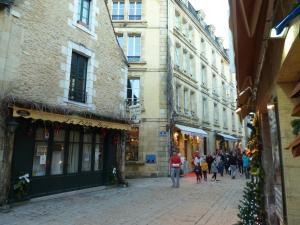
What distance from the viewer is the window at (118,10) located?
18.6m

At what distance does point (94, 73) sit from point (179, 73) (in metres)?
9.51

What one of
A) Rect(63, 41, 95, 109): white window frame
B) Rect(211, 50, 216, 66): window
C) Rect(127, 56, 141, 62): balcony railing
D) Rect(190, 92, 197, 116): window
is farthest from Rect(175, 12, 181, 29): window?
Rect(63, 41, 95, 109): white window frame

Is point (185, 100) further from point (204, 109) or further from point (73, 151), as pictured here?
point (73, 151)

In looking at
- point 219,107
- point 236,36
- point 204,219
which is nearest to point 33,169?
point 204,219

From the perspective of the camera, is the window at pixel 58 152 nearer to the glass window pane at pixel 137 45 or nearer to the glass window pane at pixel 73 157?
the glass window pane at pixel 73 157

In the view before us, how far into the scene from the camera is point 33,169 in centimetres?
880

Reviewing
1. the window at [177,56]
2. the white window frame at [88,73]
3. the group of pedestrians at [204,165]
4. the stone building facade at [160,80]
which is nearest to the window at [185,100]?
the stone building facade at [160,80]

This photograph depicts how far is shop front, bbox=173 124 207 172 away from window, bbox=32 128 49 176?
979cm

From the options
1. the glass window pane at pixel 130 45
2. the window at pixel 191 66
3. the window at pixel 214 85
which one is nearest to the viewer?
the glass window pane at pixel 130 45

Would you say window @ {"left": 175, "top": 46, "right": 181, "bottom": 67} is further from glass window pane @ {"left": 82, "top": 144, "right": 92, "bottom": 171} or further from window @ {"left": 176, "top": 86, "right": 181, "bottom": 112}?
glass window pane @ {"left": 82, "top": 144, "right": 92, "bottom": 171}

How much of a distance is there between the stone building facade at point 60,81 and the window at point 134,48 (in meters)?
4.97

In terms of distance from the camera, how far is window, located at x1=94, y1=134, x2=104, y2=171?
1161 centimetres

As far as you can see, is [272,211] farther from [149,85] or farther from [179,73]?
[179,73]

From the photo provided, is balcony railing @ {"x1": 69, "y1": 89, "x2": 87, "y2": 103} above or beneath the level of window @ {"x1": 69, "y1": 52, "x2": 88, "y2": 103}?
beneath
